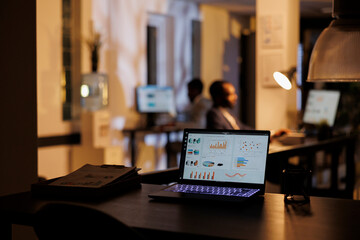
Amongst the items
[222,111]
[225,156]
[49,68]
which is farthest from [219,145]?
[49,68]

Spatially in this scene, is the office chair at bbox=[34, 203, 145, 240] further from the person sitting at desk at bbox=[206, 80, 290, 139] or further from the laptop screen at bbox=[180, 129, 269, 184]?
the person sitting at desk at bbox=[206, 80, 290, 139]

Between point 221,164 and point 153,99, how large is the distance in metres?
5.44

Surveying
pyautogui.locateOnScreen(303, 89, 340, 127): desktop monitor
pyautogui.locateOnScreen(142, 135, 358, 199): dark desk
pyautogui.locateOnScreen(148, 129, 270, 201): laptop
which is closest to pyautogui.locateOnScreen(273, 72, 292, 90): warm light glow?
pyautogui.locateOnScreen(142, 135, 358, 199): dark desk

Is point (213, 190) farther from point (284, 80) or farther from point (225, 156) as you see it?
point (284, 80)

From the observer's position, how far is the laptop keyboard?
205cm

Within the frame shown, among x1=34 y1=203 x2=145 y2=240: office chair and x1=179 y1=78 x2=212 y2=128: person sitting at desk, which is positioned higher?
x1=179 y1=78 x2=212 y2=128: person sitting at desk

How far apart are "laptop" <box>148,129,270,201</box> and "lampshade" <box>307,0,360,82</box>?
0.37 m

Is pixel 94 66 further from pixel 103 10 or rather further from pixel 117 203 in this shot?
pixel 117 203

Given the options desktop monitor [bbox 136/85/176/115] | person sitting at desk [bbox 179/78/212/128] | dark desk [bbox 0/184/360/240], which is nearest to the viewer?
dark desk [bbox 0/184/360/240]

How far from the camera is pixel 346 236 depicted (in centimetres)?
154

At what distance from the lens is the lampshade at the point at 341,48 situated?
223 centimetres

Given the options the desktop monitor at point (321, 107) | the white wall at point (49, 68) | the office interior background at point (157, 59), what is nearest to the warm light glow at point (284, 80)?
the desktop monitor at point (321, 107)

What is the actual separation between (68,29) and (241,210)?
5230mm

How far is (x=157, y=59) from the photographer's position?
8180 millimetres
